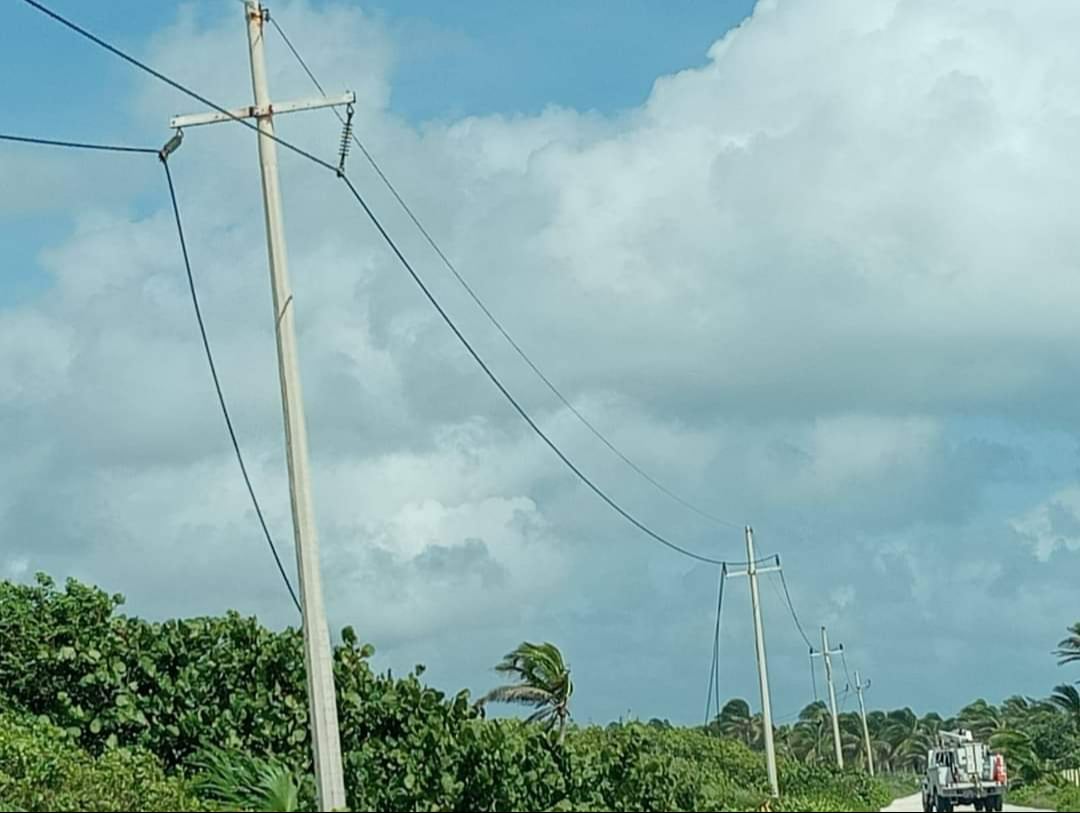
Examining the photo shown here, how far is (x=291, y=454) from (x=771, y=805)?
17.1 m

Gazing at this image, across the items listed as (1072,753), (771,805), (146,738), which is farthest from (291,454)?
(1072,753)

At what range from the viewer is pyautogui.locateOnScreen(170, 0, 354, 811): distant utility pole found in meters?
20.7

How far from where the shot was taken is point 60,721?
2902cm

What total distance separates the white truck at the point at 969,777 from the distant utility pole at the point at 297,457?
2358 cm

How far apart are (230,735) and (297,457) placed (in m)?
7.97

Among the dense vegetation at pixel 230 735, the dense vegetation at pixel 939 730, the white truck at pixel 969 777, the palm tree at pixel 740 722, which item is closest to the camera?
the dense vegetation at pixel 230 735

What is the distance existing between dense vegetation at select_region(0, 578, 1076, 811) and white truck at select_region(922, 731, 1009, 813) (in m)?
10.5

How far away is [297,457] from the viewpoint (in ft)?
69.8

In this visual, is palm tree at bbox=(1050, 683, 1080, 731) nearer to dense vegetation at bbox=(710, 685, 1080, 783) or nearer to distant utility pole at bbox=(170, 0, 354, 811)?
dense vegetation at bbox=(710, 685, 1080, 783)

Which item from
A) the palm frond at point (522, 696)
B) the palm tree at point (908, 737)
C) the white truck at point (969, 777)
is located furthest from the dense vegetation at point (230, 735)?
the palm tree at point (908, 737)

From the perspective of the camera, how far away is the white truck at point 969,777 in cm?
4141

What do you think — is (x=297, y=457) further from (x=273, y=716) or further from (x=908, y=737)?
(x=908, y=737)

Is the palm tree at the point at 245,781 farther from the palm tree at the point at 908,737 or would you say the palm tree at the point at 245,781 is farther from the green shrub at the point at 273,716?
the palm tree at the point at 908,737

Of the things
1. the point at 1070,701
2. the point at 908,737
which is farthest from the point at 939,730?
the point at 908,737
